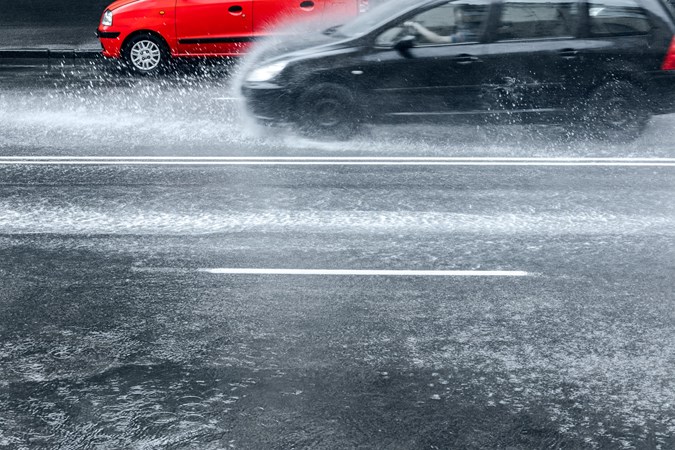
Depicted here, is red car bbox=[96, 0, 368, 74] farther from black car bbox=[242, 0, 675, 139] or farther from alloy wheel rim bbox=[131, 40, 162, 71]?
black car bbox=[242, 0, 675, 139]

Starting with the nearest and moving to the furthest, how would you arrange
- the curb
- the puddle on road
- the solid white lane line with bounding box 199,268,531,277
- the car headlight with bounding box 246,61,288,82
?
the solid white lane line with bounding box 199,268,531,277
the puddle on road
the car headlight with bounding box 246,61,288,82
the curb

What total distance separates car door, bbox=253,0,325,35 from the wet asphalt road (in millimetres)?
5364

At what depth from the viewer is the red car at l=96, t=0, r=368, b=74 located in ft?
49.1

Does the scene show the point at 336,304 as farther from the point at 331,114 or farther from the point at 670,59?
the point at 670,59

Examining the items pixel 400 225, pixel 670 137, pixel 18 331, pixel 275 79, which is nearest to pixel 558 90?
pixel 670 137

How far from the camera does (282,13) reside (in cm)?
1528

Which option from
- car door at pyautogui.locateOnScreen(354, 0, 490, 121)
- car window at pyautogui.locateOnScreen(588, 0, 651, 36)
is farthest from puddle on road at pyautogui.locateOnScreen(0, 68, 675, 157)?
car window at pyautogui.locateOnScreen(588, 0, 651, 36)

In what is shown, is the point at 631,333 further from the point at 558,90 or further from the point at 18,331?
the point at 558,90

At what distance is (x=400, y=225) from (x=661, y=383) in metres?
3.04

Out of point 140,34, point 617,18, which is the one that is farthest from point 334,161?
point 140,34

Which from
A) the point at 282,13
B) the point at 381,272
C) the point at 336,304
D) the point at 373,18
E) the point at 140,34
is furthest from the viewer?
the point at 282,13

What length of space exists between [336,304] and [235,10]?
9.86 metres

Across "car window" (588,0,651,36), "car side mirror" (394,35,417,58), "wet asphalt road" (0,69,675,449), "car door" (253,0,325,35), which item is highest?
"car door" (253,0,325,35)

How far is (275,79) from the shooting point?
10844mm
